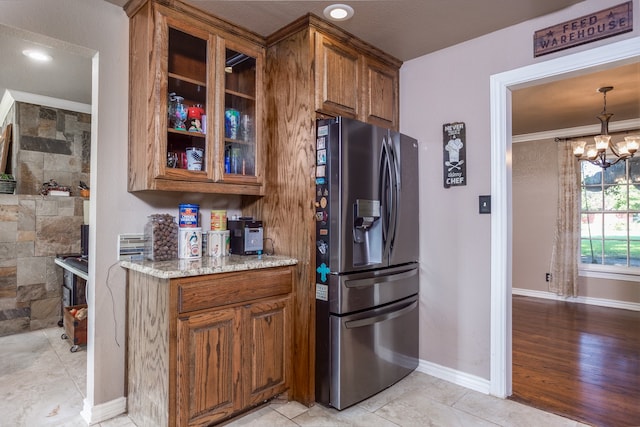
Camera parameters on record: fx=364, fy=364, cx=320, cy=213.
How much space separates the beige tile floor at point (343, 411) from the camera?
6.70 ft

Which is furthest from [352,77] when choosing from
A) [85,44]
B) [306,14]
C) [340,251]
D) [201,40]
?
[85,44]

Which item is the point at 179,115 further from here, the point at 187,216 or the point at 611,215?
the point at 611,215

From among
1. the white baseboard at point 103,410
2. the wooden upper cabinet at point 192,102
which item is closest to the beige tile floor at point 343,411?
the white baseboard at point 103,410

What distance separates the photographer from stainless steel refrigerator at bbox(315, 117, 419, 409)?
2.15 m

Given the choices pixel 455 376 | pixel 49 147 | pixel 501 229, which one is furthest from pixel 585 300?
pixel 49 147

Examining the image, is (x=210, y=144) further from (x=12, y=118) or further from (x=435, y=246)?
(x=12, y=118)

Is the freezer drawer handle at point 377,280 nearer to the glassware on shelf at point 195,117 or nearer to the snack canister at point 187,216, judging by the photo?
the snack canister at point 187,216

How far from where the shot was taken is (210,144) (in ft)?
7.23

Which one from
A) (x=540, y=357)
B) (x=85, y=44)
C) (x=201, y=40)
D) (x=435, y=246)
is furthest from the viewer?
(x=540, y=357)

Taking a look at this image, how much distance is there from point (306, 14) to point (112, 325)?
2.16 metres

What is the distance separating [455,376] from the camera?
2562mm

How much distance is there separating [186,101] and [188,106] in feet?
0.10

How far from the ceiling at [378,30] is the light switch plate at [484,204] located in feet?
3.61

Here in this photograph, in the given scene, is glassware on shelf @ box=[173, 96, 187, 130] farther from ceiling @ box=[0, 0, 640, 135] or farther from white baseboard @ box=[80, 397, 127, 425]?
white baseboard @ box=[80, 397, 127, 425]
